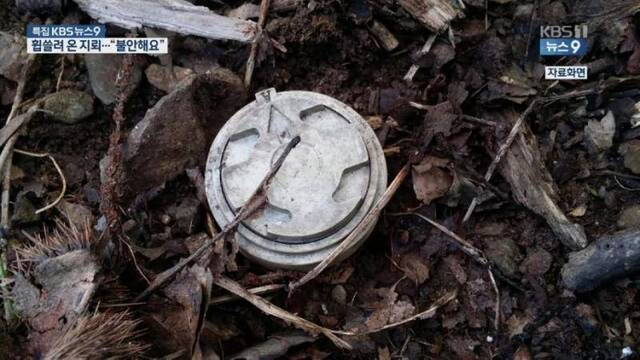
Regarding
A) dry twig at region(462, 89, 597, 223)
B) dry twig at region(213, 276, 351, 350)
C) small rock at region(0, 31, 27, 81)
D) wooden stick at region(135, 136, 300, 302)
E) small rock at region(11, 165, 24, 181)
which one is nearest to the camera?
wooden stick at region(135, 136, 300, 302)

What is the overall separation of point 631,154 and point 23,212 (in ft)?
7.08

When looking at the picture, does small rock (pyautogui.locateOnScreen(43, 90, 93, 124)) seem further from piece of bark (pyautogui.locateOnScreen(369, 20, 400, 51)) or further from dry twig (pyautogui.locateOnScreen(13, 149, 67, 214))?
piece of bark (pyautogui.locateOnScreen(369, 20, 400, 51))

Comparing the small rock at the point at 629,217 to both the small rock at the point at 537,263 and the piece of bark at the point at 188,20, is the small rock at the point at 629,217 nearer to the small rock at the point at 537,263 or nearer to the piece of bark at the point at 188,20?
the small rock at the point at 537,263

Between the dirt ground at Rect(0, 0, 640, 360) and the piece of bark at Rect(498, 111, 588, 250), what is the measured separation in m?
0.01

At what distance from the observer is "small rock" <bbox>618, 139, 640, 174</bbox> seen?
2500mm

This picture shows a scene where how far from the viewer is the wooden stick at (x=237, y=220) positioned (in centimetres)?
221

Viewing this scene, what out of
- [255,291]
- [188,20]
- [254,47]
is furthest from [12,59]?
[255,291]

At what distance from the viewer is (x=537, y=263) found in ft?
7.95

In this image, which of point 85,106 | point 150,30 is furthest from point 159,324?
point 150,30

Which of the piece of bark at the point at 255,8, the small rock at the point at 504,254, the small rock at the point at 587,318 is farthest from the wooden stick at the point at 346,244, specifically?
the piece of bark at the point at 255,8

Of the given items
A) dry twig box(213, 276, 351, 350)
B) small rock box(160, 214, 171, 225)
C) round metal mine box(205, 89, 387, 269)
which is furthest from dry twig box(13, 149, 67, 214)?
dry twig box(213, 276, 351, 350)

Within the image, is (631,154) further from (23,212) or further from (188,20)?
(23,212)

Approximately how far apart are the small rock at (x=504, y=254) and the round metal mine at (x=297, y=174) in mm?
420

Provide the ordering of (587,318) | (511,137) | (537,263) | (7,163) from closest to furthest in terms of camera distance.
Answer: (587,318)
(537,263)
(511,137)
(7,163)
